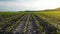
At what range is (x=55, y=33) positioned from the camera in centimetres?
1154

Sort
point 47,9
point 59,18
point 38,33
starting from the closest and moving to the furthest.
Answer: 1. point 38,33
2. point 47,9
3. point 59,18

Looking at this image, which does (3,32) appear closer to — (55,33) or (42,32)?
(42,32)

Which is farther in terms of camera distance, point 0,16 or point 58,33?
point 0,16

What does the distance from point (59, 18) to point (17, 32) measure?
5997 mm

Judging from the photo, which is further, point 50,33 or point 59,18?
point 59,18

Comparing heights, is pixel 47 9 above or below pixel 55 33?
above

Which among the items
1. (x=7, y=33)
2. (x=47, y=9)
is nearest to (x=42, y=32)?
(x=7, y=33)

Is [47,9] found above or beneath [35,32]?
above

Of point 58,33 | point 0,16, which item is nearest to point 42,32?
point 58,33

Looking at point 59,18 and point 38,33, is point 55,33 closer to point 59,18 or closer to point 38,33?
point 38,33

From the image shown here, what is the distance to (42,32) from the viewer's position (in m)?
11.6

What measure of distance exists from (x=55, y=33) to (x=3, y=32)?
3.41m

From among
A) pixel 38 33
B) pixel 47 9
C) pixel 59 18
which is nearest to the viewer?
pixel 38 33

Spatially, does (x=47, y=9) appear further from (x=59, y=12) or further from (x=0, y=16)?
(x=0, y=16)
